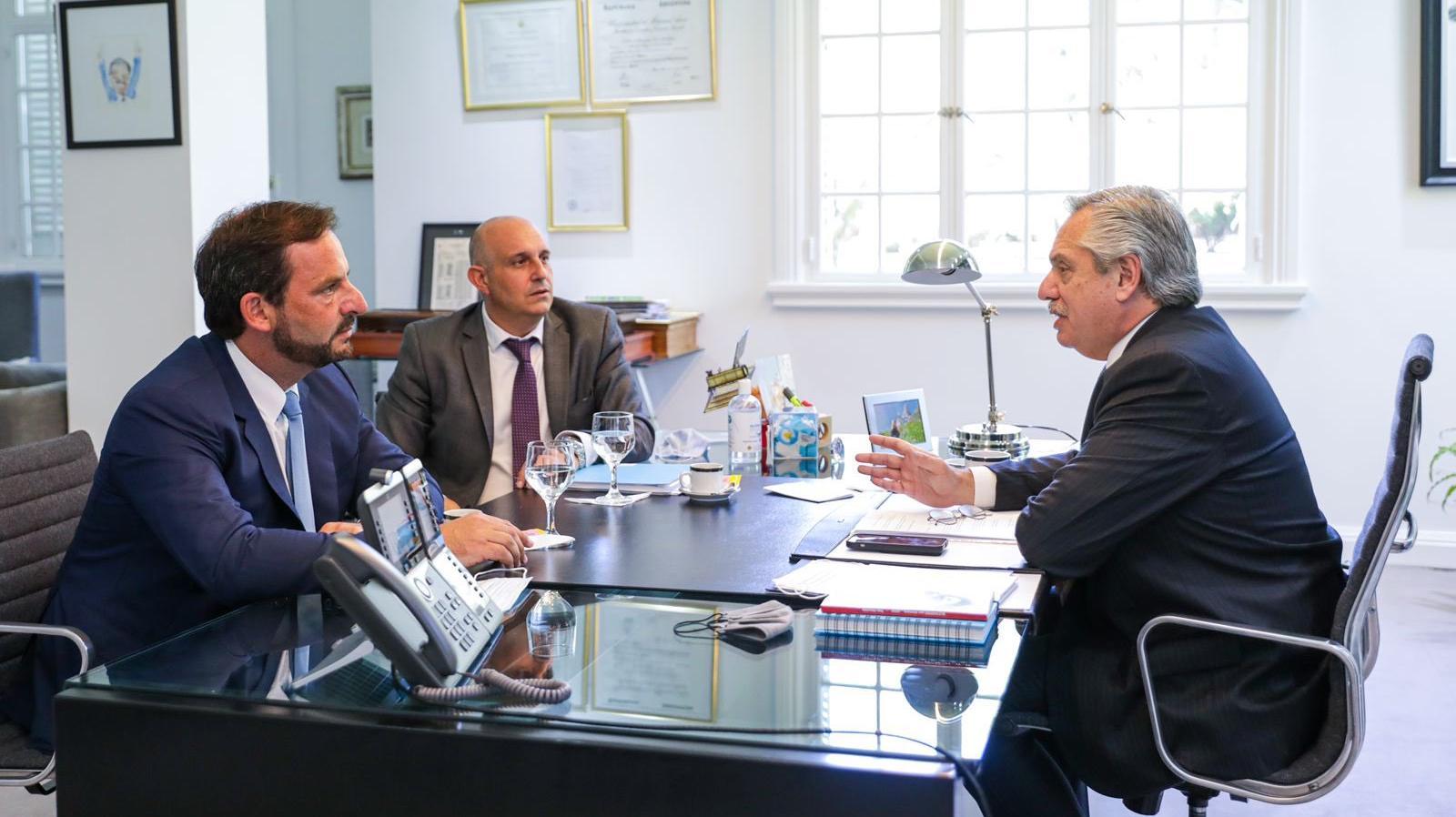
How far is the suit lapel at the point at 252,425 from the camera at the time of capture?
6.32 ft

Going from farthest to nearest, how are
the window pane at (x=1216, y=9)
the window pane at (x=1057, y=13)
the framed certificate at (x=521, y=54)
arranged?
1. the framed certificate at (x=521, y=54)
2. the window pane at (x=1057, y=13)
3. the window pane at (x=1216, y=9)

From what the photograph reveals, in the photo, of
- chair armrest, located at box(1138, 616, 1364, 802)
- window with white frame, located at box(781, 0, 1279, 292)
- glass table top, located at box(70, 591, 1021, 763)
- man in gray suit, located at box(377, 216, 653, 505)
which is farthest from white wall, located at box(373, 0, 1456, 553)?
glass table top, located at box(70, 591, 1021, 763)

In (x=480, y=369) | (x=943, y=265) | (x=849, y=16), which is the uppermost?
(x=849, y=16)

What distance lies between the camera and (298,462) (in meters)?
2.08

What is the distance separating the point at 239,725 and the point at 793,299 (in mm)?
3909

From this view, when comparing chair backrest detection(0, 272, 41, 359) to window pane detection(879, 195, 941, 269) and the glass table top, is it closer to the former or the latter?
window pane detection(879, 195, 941, 269)

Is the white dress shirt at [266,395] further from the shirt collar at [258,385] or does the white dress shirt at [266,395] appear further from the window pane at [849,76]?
the window pane at [849,76]

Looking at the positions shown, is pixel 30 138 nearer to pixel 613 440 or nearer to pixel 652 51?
pixel 652 51

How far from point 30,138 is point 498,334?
16.9 feet

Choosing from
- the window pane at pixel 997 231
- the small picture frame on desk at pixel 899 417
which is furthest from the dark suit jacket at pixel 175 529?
the window pane at pixel 997 231

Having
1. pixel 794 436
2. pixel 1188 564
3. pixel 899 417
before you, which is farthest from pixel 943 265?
pixel 1188 564

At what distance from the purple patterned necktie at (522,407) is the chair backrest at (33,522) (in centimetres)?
112

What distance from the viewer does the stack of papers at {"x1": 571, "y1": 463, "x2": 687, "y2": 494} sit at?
2619 mm

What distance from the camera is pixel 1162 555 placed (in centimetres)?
190
